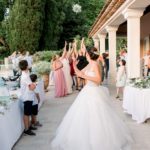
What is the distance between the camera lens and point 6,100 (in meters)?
7.73

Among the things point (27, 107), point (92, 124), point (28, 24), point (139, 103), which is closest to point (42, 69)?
point (139, 103)

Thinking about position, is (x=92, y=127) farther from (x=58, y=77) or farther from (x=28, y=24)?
(x=28, y=24)

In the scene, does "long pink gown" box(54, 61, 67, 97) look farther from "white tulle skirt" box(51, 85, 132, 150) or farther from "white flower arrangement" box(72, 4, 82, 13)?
"white flower arrangement" box(72, 4, 82, 13)

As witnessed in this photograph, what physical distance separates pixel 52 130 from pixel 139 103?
2143 mm

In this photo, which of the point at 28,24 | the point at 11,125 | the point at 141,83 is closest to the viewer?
the point at 11,125

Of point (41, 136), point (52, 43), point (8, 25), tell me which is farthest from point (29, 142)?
point (8, 25)

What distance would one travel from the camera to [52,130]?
8.79 m

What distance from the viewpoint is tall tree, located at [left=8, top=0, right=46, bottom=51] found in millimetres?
36188

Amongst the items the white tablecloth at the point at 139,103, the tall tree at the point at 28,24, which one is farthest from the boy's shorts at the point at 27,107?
the tall tree at the point at 28,24

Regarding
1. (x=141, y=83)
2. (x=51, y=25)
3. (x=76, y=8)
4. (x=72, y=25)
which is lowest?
(x=141, y=83)

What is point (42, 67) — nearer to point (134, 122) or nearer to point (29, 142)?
point (134, 122)

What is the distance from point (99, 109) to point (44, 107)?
5.42 metres

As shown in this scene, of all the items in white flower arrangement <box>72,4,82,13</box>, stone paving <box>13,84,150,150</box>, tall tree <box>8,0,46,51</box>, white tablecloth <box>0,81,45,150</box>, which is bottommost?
stone paving <box>13,84,150,150</box>

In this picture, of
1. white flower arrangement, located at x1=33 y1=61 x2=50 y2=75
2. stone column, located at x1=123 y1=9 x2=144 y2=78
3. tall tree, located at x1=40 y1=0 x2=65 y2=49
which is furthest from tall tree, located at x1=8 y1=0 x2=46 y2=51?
stone column, located at x1=123 y1=9 x2=144 y2=78
